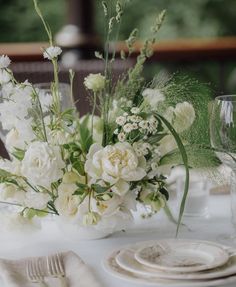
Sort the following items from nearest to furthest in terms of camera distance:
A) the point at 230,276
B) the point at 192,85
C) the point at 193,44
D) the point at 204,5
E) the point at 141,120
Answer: the point at 230,276 → the point at 141,120 → the point at 192,85 → the point at 193,44 → the point at 204,5

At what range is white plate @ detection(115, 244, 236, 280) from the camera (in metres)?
1.01

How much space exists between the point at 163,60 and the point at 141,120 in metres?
3.08

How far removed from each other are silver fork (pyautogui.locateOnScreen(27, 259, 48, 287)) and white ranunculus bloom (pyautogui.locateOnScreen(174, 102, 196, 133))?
0.36 meters

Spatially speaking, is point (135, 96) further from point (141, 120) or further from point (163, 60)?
point (163, 60)

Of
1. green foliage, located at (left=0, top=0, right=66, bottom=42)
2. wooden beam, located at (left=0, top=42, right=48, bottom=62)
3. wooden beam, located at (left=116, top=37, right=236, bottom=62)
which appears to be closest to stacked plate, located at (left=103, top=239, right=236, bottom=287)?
wooden beam, located at (left=0, top=42, right=48, bottom=62)

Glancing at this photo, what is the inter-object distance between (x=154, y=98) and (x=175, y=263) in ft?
1.07

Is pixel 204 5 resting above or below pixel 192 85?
above

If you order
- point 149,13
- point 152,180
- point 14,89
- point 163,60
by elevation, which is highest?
point 149,13

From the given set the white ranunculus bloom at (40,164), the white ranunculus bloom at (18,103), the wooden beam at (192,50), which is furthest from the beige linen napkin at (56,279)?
the wooden beam at (192,50)

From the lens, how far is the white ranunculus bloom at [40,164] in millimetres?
1157

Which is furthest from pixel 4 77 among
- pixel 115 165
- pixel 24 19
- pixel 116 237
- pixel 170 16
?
pixel 24 19

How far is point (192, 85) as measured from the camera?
129 cm

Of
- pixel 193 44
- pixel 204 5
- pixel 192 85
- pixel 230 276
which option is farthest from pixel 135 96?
pixel 204 5

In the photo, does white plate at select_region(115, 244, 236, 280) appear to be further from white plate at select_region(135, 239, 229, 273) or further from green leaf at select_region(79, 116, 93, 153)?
green leaf at select_region(79, 116, 93, 153)
